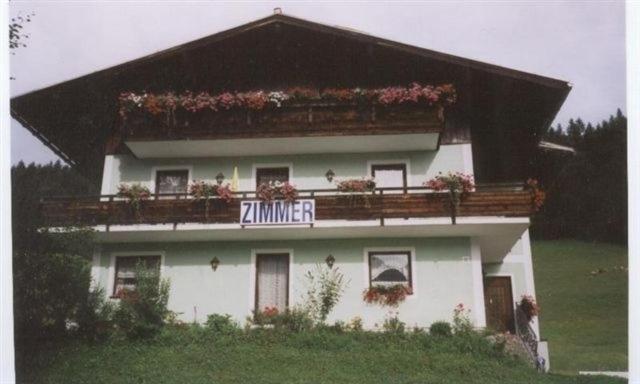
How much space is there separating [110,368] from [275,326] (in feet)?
13.4

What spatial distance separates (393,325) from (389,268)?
5.66ft

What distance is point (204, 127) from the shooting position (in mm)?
15906

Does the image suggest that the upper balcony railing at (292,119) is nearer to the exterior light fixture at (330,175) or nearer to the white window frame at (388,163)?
the white window frame at (388,163)

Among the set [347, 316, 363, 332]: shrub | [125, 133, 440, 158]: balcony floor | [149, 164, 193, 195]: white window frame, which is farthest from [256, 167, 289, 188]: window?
[347, 316, 363, 332]: shrub

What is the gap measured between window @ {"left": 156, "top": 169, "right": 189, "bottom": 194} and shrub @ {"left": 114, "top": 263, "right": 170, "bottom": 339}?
4.13 m

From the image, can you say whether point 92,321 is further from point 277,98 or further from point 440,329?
point 440,329

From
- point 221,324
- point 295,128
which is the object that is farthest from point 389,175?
point 221,324

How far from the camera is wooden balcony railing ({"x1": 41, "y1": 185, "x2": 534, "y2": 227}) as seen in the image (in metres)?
14.4

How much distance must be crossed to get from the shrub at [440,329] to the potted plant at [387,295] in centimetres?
112

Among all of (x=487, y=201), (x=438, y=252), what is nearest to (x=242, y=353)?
(x=438, y=252)

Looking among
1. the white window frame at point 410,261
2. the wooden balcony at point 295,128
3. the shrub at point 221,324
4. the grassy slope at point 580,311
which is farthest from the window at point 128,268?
the grassy slope at point 580,311

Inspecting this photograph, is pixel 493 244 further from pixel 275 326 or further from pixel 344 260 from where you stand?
pixel 275 326

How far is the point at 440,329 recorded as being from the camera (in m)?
13.9

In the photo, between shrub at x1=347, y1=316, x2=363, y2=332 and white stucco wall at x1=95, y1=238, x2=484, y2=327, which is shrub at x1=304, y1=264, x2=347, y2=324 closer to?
white stucco wall at x1=95, y1=238, x2=484, y2=327
